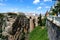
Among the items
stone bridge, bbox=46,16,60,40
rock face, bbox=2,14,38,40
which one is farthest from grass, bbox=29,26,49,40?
rock face, bbox=2,14,38,40

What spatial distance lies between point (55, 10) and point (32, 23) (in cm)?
504

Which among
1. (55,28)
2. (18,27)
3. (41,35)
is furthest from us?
(18,27)

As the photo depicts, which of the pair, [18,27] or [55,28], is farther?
[18,27]

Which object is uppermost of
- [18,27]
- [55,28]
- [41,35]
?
[55,28]

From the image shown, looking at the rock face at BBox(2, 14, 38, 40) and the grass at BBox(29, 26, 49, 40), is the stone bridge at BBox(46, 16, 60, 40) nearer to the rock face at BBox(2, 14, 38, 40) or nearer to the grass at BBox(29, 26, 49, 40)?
the grass at BBox(29, 26, 49, 40)

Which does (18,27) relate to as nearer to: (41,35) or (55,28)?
(41,35)

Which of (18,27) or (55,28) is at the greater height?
(55,28)

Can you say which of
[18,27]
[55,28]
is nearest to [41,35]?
[55,28]

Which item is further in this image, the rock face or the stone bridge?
the rock face

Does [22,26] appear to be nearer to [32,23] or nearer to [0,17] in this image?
[32,23]

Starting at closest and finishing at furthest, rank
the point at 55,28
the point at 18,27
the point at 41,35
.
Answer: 1. the point at 55,28
2. the point at 41,35
3. the point at 18,27

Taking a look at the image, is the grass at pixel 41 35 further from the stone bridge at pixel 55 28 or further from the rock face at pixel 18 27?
the rock face at pixel 18 27

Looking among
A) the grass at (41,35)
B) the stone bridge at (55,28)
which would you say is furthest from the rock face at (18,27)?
the stone bridge at (55,28)

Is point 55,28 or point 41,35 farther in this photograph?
point 41,35
